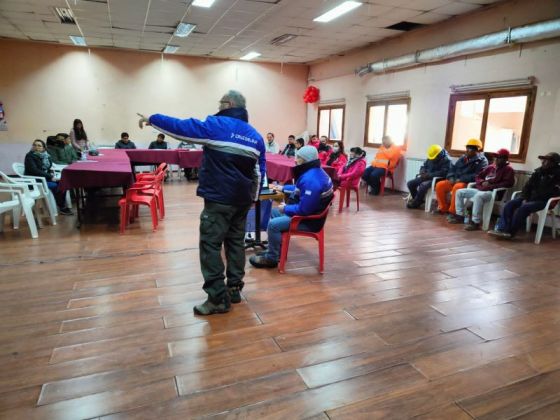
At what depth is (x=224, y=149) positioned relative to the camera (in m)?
2.23

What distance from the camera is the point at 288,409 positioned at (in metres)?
1.68

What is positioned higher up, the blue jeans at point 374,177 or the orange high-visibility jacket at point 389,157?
the orange high-visibility jacket at point 389,157

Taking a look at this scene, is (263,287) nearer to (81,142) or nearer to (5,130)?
(81,142)

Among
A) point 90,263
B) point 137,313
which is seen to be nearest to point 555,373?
point 137,313

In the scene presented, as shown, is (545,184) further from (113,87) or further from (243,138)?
(113,87)

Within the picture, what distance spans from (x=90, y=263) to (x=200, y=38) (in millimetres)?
6028

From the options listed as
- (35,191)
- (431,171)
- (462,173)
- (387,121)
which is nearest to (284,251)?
(35,191)

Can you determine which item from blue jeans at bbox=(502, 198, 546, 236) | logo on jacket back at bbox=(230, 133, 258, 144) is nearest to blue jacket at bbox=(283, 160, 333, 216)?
logo on jacket back at bbox=(230, 133, 258, 144)

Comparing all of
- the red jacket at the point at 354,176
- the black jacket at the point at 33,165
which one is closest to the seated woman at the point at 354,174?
the red jacket at the point at 354,176

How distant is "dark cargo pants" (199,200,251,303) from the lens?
2.36 m

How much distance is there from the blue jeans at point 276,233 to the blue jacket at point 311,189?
109 mm

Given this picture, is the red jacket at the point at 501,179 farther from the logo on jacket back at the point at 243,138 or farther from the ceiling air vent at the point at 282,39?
the ceiling air vent at the point at 282,39

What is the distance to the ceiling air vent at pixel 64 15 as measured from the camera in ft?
20.4

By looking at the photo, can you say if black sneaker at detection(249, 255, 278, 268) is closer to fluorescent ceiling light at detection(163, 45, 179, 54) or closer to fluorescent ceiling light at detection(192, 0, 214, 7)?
fluorescent ceiling light at detection(192, 0, 214, 7)
